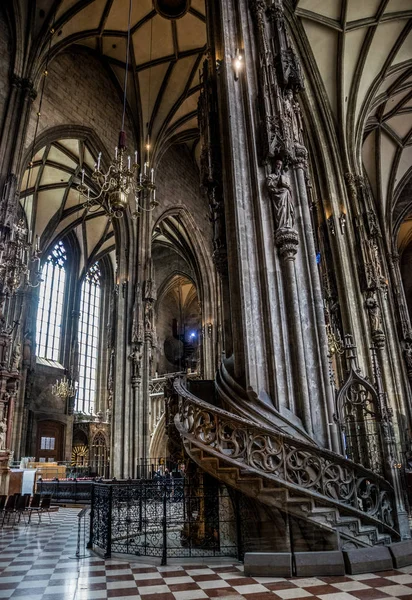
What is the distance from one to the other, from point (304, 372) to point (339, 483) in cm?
167

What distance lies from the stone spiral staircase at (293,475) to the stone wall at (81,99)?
13.6 meters

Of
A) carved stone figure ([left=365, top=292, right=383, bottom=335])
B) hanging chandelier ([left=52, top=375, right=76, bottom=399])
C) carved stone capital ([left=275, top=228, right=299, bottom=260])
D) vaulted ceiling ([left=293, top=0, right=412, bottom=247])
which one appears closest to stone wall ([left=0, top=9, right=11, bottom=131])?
vaulted ceiling ([left=293, top=0, right=412, bottom=247])

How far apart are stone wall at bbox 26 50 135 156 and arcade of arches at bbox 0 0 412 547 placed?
0.25 feet

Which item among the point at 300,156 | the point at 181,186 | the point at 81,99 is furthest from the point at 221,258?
the point at 181,186

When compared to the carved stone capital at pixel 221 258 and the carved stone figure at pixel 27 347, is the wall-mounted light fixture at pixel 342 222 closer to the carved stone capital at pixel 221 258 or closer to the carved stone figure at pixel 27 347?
the carved stone capital at pixel 221 258

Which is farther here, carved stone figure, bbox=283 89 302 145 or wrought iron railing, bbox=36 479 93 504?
wrought iron railing, bbox=36 479 93 504

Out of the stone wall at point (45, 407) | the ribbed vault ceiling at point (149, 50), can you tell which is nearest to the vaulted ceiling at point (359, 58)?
the ribbed vault ceiling at point (149, 50)

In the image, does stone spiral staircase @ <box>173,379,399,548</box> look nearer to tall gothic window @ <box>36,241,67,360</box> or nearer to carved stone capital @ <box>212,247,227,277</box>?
carved stone capital @ <box>212,247,227,277</box>

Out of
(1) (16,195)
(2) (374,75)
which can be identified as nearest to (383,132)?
(2) (374,75)

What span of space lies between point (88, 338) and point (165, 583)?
25.3m

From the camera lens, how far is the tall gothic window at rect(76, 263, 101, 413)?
27656mm

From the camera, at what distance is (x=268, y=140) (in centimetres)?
781

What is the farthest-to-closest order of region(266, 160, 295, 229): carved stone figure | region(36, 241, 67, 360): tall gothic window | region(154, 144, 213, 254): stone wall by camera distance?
region(36, 241, 67, 360): tall gothic window → region(154, 144, 213, 254): stone wall → region(266, 160, 295, 229): carved stone figure

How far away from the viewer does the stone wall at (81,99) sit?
619 inches
